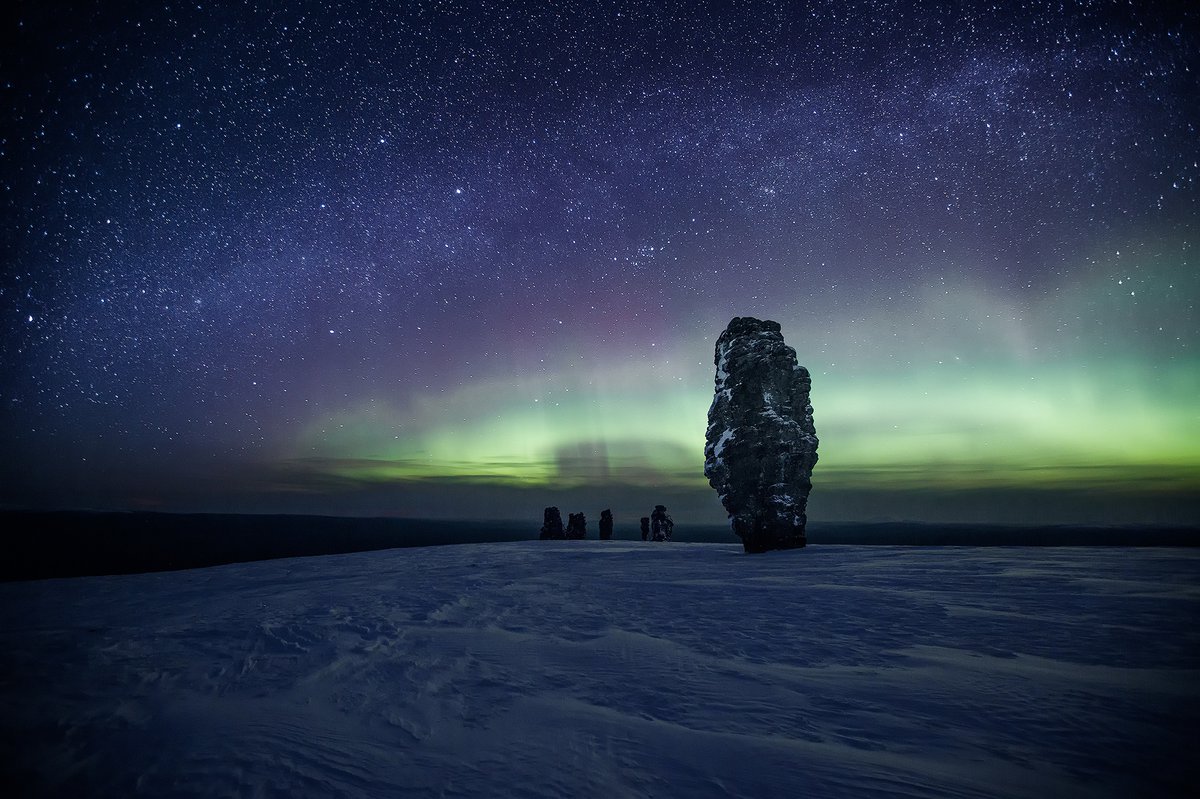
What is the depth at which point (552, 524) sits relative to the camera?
160 feet

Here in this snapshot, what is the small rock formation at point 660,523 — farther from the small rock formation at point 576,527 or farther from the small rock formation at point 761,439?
the small rock formation at point 761,439

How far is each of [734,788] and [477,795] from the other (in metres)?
1.69

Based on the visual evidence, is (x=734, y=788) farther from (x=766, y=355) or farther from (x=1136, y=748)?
(x=766, y=355)

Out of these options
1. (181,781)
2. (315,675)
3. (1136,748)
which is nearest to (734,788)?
(1136,748)

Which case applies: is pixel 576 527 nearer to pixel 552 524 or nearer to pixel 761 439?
pixel 552 524

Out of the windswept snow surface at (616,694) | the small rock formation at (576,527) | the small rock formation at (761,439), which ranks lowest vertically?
the small rock formation at (576,527)

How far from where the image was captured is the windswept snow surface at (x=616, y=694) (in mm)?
3342

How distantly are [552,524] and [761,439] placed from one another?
3145 cm

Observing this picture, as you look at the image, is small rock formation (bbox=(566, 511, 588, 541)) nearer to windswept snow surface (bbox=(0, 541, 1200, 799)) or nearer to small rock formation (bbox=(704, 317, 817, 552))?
small rock formation (bbox=(704, 317, 817, 552))

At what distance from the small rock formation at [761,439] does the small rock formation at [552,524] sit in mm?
27633

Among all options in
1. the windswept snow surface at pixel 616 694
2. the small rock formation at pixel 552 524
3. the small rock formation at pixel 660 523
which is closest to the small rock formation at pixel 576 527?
the small rock formation at pixel 552 524

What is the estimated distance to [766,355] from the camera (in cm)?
→ 2242

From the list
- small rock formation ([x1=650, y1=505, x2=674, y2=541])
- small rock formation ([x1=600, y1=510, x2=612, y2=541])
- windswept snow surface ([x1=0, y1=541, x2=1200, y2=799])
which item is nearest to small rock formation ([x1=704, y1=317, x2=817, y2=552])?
windswept snow surface ([x1=0, y1=541, x2=1200, y2=799])

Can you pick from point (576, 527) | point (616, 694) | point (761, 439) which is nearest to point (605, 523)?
point (576, 527)
